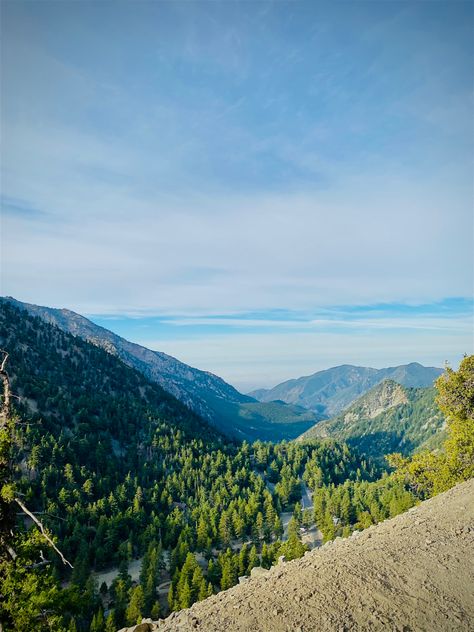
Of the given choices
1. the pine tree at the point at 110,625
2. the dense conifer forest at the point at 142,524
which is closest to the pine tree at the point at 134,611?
the dense conifer forest at the point at 142,524

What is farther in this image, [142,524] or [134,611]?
[142,524]

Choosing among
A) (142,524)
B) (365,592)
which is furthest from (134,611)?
(365,592)

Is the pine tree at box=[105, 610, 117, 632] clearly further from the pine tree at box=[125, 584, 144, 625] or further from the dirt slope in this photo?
the dirt slope

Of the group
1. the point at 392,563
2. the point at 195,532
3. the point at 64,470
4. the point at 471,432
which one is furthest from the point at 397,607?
the point at 64,470

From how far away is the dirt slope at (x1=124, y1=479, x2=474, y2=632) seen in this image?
12344mm

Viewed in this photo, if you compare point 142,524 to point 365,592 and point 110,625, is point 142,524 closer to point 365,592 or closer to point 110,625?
point 110,625

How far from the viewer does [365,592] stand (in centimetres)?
1373

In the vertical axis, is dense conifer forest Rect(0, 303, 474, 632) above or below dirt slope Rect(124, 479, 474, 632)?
below

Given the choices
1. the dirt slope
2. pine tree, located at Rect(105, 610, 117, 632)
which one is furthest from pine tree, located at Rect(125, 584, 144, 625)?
the dirt slope

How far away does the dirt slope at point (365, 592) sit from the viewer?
486 inches

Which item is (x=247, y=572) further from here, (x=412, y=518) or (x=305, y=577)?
(x=305, y=577)

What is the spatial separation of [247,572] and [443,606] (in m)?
82.8

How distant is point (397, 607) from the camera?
12.8 meters

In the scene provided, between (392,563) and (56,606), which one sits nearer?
(392,563)
